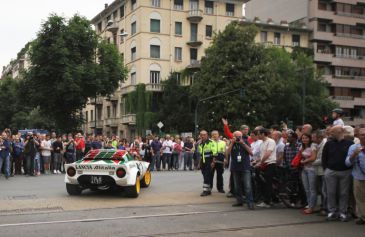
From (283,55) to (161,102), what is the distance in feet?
51.4

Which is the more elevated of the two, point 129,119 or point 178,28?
point 178,28

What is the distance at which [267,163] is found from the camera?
1148 centimetres

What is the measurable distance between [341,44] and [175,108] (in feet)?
96.7

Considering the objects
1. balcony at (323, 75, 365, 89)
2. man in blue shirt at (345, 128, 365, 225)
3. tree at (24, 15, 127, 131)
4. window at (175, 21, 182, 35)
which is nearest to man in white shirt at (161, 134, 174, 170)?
tree at (24, 15, 127, 131)

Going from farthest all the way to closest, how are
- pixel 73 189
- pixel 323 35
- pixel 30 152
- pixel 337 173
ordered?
pixel 323 35 → pixel 30 152 → pixel 73 189 → pixel 337 173

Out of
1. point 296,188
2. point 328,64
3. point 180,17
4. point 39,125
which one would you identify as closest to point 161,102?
point 180,17

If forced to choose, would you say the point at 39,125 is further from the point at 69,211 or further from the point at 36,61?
the point at 69,211

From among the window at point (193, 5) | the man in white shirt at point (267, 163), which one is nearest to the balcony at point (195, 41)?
the window at point (193, 5)

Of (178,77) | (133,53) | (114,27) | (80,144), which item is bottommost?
(80,144)

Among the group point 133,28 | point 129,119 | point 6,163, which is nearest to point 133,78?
point 129,119

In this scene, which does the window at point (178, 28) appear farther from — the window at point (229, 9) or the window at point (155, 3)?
the window at point (229, 9)

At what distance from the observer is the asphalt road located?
852cm

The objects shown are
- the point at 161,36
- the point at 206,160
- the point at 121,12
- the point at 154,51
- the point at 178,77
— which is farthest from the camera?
the point at 121,12

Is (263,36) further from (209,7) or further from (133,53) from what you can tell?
(133,53)
